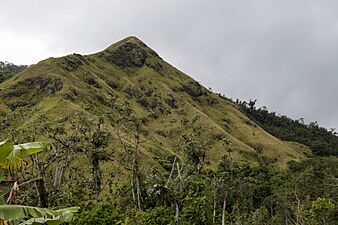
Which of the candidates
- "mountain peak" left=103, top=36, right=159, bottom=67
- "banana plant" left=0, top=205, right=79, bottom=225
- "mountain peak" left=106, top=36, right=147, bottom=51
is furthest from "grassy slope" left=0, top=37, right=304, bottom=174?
"banana plant" left=0, top=205, right=79, bottom=225

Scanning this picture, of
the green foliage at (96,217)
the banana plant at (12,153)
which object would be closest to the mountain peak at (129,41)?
the green foliage at (96,217)

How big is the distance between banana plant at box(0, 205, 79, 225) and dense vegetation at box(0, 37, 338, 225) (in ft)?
2.92

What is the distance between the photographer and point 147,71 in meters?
141

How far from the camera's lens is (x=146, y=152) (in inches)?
2982

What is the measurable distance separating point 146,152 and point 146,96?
47.8m

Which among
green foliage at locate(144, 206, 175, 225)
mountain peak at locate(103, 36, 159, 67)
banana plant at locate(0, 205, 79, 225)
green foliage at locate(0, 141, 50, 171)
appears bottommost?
green foliage at locate(144, 206, 175, 225)

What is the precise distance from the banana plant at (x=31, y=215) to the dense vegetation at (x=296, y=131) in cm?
12498

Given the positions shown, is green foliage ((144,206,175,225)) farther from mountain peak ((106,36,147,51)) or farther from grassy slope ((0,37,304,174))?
mountain peak ((106,36,147,51))

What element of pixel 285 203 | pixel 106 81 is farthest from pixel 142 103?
pixel 285 203

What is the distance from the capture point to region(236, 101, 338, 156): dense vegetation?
420ft

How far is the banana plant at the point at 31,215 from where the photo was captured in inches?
265

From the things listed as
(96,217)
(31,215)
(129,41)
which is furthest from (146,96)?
(31,215)

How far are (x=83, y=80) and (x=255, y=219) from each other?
66002 mm

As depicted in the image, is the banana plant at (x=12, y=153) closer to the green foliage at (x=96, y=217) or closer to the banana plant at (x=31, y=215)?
the banana plant at (x=31, y=215)
